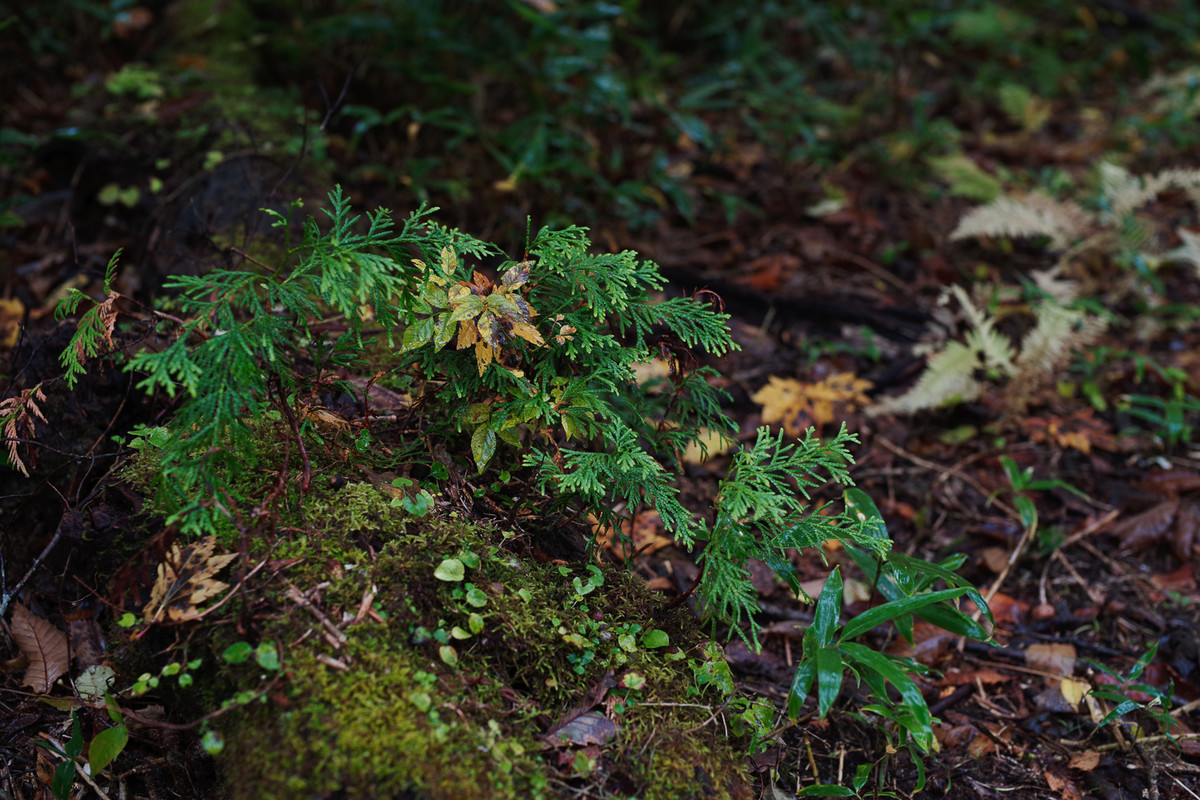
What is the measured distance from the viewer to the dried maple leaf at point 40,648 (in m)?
2.11

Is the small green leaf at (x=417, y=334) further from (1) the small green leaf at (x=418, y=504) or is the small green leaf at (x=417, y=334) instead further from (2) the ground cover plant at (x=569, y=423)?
(1) the small green leaf at (x=418, y=504)

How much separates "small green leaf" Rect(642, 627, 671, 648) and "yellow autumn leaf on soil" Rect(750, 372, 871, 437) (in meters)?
1.71

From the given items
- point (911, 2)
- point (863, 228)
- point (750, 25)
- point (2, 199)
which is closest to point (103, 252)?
point (2, 199)

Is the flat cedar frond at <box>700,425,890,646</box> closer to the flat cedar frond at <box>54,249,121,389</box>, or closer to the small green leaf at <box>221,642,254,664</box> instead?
the small green leaf at <box>221,642,254,664</box>

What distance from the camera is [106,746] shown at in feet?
5.86

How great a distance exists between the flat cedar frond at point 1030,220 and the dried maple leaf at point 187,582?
4.39 meters

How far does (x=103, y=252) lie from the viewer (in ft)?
12.5

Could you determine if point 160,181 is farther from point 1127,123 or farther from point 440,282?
point 1127,123

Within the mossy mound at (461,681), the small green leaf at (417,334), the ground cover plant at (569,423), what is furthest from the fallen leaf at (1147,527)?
the small green leaf at (417,334)

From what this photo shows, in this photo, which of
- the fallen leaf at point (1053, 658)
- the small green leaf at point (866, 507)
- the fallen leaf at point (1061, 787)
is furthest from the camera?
the fallen leaf at point (1053, 658)

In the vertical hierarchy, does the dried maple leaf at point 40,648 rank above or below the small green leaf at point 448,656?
below

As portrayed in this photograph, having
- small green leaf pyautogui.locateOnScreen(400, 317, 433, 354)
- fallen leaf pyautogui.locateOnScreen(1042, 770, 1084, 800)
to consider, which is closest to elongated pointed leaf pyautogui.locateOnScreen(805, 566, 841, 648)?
fallen leaf pyautogui.locateOnScreen(1042, 770, 1084, 800)

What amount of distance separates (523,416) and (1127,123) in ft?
22.5

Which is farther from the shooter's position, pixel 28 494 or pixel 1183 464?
pixel 1183 464
